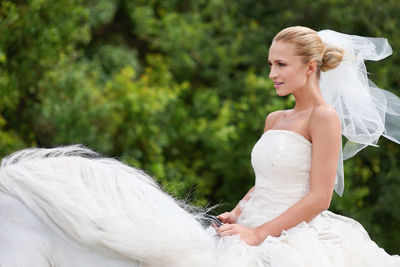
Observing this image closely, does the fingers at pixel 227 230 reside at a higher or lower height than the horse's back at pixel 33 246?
lower

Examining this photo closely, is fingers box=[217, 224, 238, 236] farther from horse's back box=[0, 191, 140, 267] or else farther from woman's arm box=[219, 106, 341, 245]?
horse's back box=[0, 191, 140, 267]

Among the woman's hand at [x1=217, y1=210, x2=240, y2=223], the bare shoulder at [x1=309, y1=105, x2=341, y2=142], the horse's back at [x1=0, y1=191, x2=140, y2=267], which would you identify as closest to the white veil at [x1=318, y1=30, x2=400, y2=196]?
the bare shoulder at [x1=309, y1=105, x2=341, y2=142]

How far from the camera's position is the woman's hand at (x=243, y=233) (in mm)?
2016

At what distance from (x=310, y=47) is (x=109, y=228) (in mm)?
1024

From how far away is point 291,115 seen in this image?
2289 mm

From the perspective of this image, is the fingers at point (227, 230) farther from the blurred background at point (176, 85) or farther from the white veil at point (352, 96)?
the blurred background at point (176, 85)

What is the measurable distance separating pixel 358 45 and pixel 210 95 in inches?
195

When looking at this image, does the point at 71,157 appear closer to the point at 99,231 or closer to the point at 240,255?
the point at 99,231

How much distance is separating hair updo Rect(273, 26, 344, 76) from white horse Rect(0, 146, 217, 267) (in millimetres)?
810

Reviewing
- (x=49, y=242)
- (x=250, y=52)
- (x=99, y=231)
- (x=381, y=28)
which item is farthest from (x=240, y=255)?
(x=250, y=52)

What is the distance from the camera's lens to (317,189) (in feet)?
6.74

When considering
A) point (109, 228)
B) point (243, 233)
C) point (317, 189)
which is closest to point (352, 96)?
point (317, 189)

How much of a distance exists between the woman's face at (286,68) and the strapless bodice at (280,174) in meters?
0.18

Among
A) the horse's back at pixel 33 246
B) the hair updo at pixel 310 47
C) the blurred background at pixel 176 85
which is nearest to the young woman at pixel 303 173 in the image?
the hair updo at pixel 310 47
